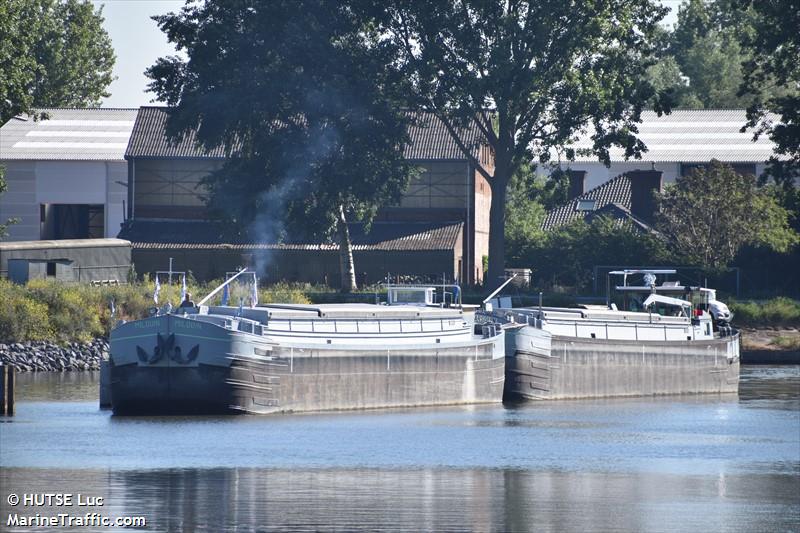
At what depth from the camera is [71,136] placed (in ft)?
460

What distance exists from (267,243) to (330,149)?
8.81 m

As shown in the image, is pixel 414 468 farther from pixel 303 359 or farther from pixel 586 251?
pixel 586 251

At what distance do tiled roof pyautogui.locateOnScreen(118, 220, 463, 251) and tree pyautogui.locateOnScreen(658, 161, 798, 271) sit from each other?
54.5 feet

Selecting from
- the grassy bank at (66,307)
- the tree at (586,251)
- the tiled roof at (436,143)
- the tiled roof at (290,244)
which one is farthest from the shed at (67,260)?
the tree at (586,251)

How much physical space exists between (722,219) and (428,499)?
72010 millimetres

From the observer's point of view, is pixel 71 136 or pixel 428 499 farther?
pixel 71 136

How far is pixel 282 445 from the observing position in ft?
184

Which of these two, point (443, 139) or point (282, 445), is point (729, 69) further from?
point (282, 445)

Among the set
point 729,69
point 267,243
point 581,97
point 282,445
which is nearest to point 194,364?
point 282,445

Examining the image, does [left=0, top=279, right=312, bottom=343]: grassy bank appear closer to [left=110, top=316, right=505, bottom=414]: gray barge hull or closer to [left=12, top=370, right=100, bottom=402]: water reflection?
[left=12, top=370, right=100, bottom=402]: water reflection

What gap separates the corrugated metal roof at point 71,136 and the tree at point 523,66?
36925 millimetres

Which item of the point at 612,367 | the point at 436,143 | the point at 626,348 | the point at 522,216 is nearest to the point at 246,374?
the point at 612,367

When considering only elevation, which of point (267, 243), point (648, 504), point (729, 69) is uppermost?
point (729, 69)

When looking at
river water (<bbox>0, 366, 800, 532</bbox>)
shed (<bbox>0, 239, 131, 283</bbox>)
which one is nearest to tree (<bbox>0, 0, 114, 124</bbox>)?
shed (<bbox>0, 239, 131, 283</bbox>)
